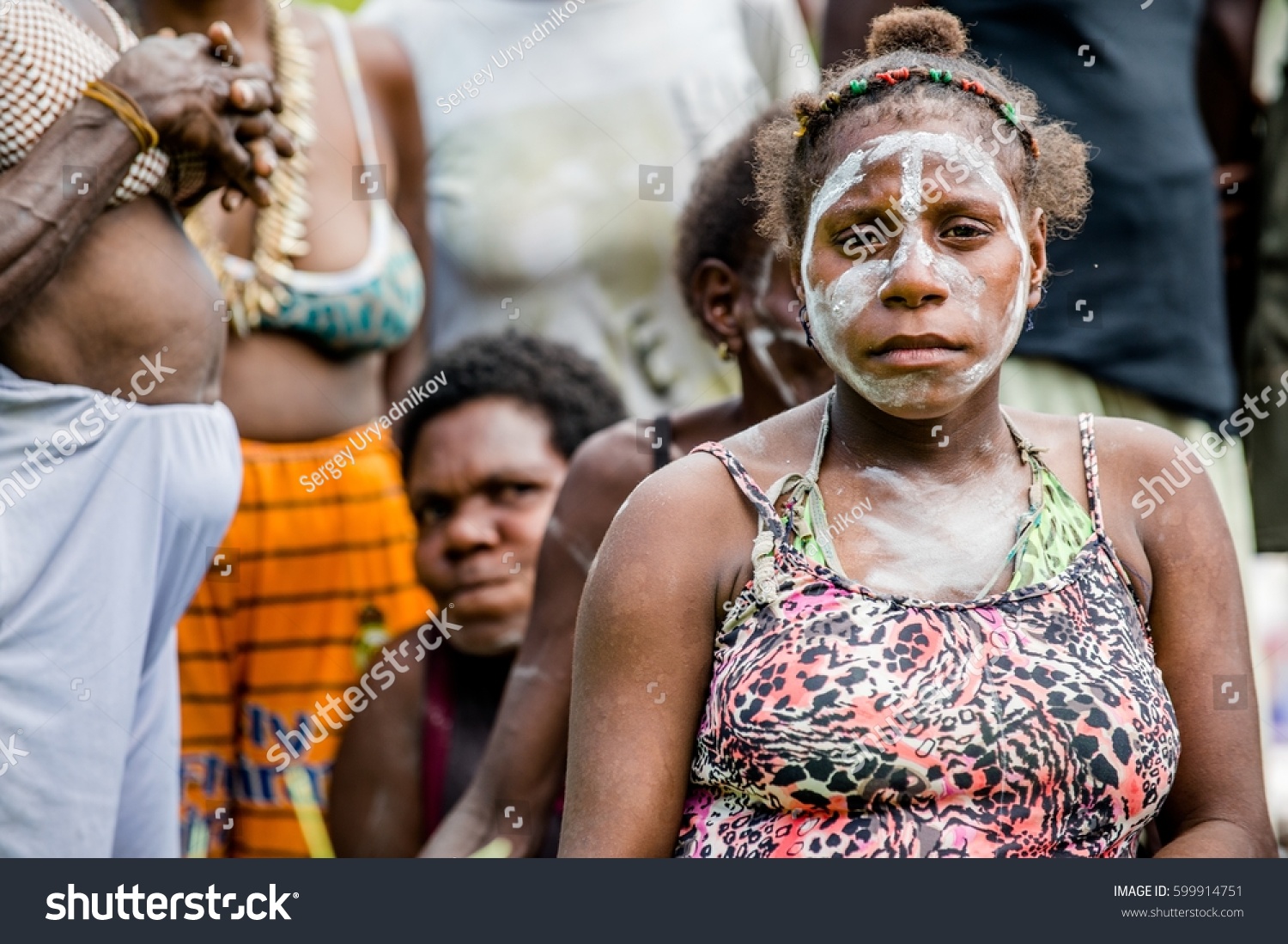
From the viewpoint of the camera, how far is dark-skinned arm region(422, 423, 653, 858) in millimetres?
3086

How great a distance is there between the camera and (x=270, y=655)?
12.1 ft

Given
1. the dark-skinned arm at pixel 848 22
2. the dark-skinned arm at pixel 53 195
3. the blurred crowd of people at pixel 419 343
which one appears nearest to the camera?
the dark-skinned arm at pixel 53 195

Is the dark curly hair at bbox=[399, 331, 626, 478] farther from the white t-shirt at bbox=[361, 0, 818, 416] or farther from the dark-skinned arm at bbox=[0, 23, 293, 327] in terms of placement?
the dark-skinned arm at bbox=[0, 23, 293, 327]

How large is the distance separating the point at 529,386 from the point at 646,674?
1.89m

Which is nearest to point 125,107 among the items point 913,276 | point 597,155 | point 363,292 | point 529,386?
point 363,292

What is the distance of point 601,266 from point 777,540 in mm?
2128

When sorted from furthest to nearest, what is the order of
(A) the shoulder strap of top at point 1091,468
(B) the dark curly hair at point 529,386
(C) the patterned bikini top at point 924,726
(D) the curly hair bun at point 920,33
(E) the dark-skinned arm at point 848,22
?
(B) the dark curly hair at point 529,386
(E) the dark-skinned arm at point 848,22
(D) the curly hair bun at point 920,33
(A) the shoulder strap of top at point 1091,468
(C) the patterned bikini top at point 924,726

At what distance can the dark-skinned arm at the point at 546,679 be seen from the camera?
3.09 metres

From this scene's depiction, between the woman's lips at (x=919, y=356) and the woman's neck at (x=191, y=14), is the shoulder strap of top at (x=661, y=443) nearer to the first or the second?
the woman's lips at (x=919, y=356)

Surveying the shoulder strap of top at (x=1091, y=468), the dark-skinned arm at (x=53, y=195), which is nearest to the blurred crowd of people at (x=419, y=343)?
the dark-skinned arm at (x=53, y=195)

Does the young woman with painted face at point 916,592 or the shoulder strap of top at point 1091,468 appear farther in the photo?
the shoulder strap of top at point 1091,468

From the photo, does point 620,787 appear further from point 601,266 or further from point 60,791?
point 601,266

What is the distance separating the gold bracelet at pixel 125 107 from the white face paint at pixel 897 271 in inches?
48.0
